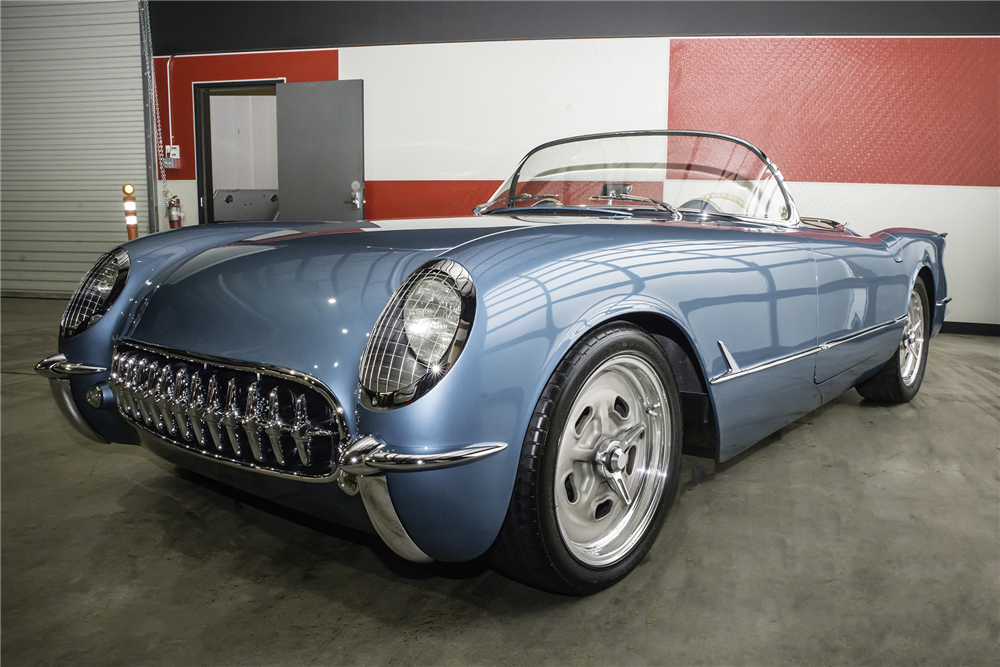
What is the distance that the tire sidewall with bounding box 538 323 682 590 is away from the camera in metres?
1.34

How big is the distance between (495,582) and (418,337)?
0.69 metres

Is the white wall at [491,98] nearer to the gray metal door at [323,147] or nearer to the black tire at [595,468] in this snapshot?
the gray metal door at [323,147]

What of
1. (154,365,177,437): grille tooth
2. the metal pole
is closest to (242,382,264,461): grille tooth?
(154,365,177,437): grille tooth

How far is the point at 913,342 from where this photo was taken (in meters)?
3.38

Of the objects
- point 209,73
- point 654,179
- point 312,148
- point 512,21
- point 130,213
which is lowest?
point 130,213

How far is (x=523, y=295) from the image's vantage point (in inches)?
51.0

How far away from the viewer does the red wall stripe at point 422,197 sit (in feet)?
22.0

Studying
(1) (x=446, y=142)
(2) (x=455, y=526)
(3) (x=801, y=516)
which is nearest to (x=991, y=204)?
(1) (x=446, y=142)

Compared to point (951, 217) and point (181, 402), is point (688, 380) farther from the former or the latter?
point (951, 217)

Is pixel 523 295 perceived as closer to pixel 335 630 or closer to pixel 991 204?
pixel 335 630

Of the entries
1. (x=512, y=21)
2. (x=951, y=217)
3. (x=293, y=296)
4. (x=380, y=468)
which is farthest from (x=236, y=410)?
(x=951, y=217)

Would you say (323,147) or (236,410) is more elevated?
(323,147)

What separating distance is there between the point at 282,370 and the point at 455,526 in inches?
16.6

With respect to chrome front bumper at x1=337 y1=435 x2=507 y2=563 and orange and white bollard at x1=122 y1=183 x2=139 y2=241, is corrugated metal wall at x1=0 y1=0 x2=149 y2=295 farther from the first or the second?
chrome front bumper at x1=337 y1=435 x2=507 y2=563
